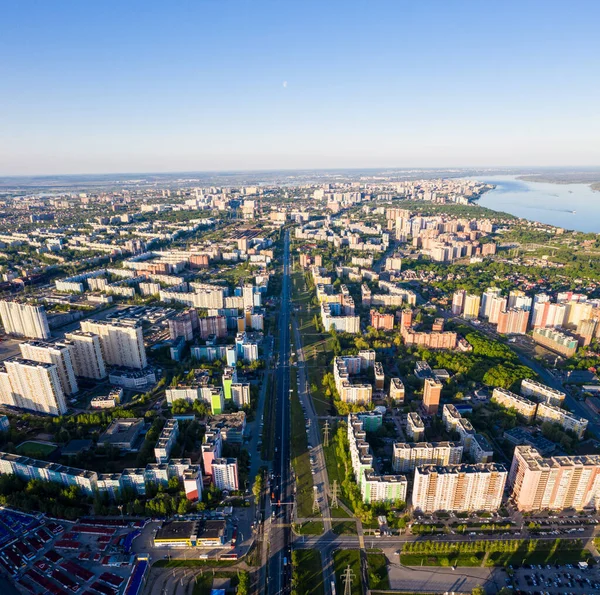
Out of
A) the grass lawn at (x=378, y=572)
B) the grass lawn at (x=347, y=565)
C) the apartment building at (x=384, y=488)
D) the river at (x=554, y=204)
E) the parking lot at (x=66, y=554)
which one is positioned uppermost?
the apartment building at (x=384, y=488)

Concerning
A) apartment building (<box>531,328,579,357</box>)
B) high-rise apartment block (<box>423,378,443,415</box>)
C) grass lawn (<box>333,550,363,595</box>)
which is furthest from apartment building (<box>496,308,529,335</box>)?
grass lawn (<box>333,550,363,595</box>)

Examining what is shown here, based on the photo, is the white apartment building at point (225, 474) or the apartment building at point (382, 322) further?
the apartment building at point (382, 322)

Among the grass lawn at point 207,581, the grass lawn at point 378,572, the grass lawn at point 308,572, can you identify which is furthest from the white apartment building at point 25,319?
the grass lawn at point 378,572

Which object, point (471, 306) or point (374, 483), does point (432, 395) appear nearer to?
point (374, 483)

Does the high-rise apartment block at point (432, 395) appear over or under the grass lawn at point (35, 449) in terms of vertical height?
over

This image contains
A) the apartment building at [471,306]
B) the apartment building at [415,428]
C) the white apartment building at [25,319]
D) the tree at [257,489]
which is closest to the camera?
the tree at [257,489]

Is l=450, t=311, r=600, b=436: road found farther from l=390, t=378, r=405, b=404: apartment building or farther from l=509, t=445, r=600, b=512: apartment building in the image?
l=390, t=378, r=405, b=404: apartment building

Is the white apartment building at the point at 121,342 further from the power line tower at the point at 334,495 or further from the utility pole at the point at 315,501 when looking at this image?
the power line tower at the point at 334,495
